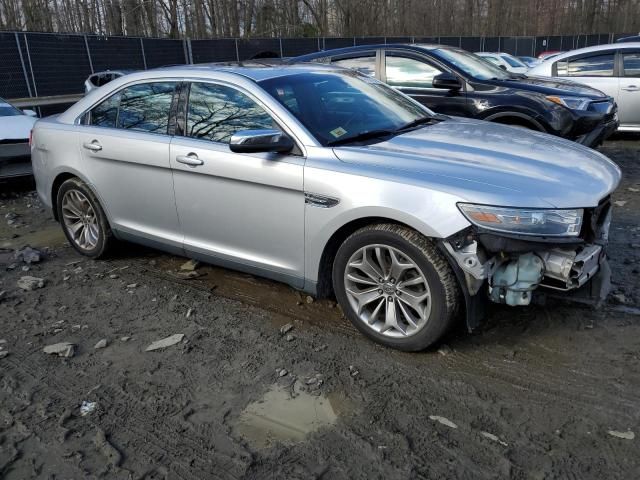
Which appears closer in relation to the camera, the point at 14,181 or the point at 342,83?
the point at 342,83

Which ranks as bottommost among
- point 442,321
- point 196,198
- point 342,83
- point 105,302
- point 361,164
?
point 105,302

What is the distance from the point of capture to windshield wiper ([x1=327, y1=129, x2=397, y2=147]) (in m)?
3.67

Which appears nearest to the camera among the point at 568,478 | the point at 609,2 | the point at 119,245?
the point at 568,478

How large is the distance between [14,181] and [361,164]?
6.47m

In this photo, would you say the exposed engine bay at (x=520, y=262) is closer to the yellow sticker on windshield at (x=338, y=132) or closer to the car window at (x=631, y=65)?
the yellow sticker on windshield at (x=338, y=132)

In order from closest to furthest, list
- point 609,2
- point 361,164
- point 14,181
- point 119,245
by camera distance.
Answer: point 361,164, point 119,245, point 14,181, point 609,2

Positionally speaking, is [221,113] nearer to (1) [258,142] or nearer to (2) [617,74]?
(1) [258,142]

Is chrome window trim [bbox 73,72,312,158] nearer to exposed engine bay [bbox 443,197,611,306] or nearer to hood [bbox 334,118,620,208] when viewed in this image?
hood [bbox 334,118,620,208]

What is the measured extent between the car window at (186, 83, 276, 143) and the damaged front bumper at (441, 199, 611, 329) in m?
1.53

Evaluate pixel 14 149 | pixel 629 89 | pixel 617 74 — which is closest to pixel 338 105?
pixel 14 149

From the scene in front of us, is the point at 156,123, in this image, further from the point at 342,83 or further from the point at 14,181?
the point at 14,181

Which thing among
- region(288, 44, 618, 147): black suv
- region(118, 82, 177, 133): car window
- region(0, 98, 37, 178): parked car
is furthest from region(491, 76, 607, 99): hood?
region(0, 98, 37, 178): parked car

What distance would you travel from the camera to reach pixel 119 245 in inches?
204

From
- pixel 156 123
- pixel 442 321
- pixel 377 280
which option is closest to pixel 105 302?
pixel 156 123
